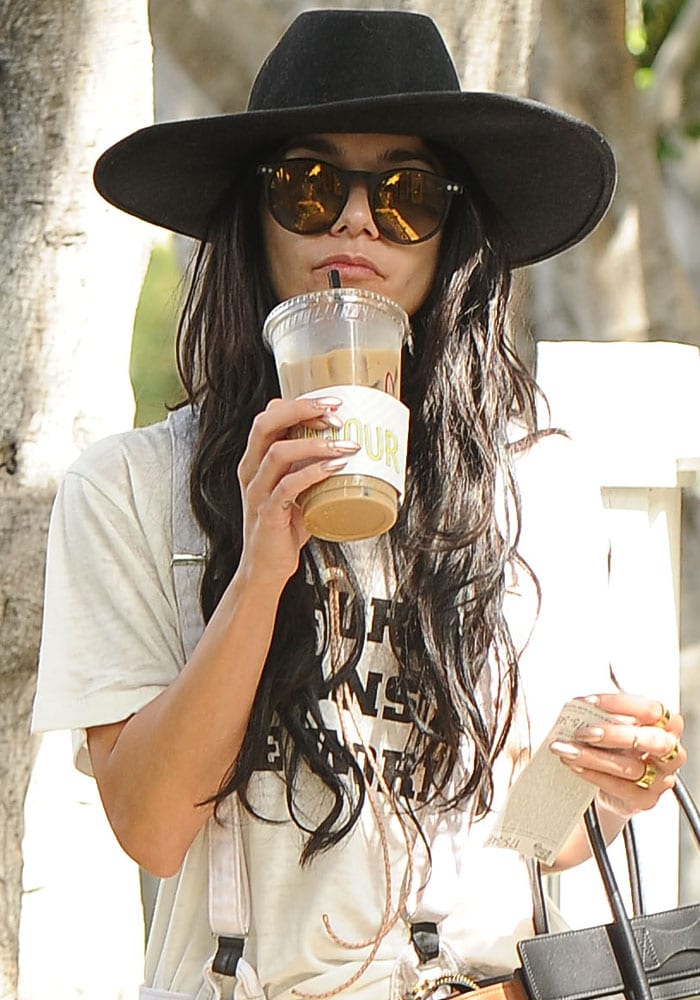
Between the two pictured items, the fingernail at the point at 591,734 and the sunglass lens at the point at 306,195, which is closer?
the fingernail at the point at 591,734

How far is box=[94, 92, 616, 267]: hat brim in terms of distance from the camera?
7.55 feet

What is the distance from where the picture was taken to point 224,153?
245 cm

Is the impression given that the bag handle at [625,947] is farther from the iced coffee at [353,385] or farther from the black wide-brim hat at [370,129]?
the black wide-brim hat at [370,129]

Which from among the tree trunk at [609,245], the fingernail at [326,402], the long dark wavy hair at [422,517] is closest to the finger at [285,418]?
the fingernail at [326,402]

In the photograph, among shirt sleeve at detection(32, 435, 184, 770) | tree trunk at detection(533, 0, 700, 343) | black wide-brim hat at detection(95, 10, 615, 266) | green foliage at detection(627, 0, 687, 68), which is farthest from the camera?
green foliage at detection(627, 0, 687, 68)

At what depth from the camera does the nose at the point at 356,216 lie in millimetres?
2305

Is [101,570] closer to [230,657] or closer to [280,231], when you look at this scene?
[230,657]

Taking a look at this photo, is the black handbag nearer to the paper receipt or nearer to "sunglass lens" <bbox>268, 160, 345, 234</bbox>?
the paper receipt

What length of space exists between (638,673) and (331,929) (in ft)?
2.04

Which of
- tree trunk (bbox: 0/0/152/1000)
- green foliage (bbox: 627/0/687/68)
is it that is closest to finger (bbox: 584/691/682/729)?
tree trunk (bbox: 0/0/152/1000)

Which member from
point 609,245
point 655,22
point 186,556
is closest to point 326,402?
point 186,556

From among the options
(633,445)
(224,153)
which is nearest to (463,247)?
(224,153)

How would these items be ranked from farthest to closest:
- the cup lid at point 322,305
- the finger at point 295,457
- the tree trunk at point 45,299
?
the tree trunk at point 45,299, the cup lid at point 322,305, the finger at point 295,457

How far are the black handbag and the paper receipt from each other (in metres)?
0.04
